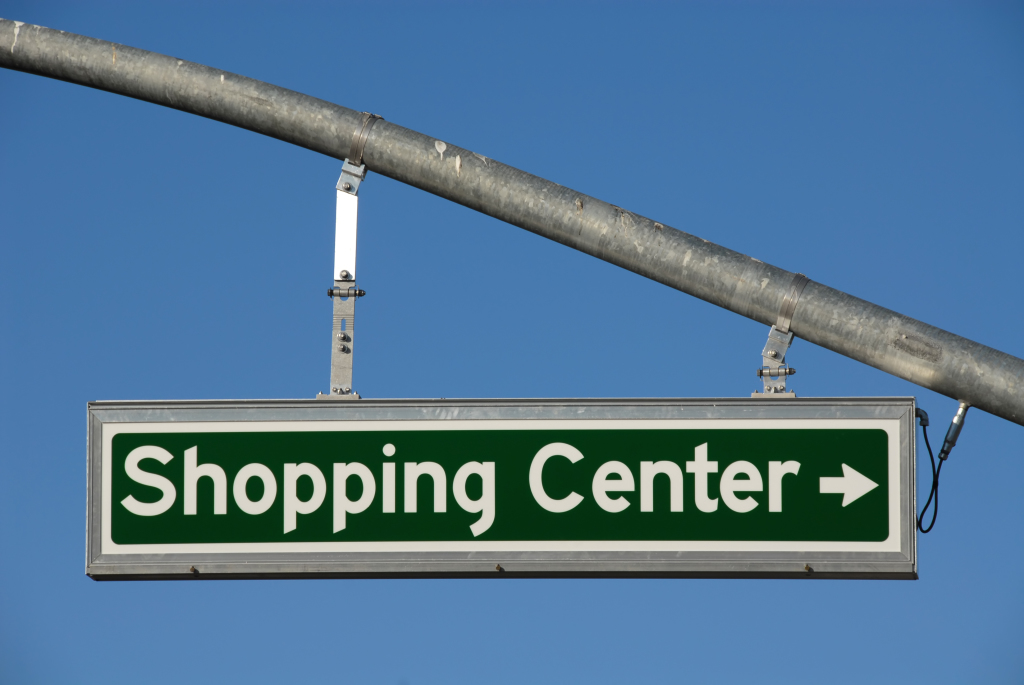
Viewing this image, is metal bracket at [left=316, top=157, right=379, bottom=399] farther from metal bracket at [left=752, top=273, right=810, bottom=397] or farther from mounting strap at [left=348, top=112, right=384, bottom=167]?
metal bracket at [left=752, top=273, right=810, bottom=397]

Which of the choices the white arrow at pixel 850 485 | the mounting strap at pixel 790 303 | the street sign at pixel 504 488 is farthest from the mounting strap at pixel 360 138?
the white arrow at pixel 850 485

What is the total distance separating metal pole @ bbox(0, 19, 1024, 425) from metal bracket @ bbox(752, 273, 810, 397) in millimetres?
14

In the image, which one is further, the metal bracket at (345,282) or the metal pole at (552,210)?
the metal bracket at (345,282)

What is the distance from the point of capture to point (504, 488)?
3451 mm

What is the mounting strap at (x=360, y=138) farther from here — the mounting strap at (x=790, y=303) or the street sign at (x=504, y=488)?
the mounting strap at (x=790, y=303)

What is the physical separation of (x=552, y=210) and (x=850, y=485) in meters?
1.20

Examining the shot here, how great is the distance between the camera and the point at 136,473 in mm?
3537

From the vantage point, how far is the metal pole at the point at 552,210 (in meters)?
3.20

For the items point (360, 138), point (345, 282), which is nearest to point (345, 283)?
point (345, 282)

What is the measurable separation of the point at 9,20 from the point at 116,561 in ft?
6.28

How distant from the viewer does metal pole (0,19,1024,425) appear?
320cm

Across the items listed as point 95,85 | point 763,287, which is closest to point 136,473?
point 95,85

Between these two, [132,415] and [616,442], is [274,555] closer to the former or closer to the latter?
[132,415]

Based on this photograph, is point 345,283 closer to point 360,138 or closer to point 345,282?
point 345,282
